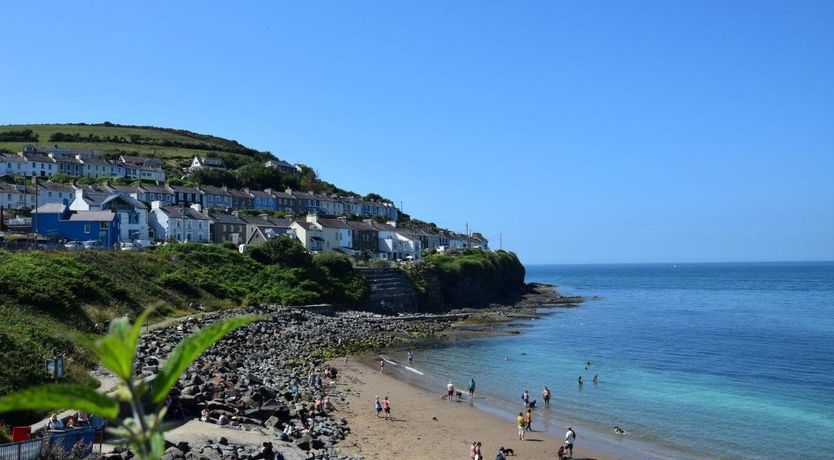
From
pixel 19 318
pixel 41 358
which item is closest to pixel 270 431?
pixel 41 358

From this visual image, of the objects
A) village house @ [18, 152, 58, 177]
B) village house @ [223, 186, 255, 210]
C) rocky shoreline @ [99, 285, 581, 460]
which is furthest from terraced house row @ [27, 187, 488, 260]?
village house @ [18, 152, 58, 177]

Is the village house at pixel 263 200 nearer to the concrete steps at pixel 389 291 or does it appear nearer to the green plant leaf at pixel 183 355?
the concrete steps at pixel 389 291

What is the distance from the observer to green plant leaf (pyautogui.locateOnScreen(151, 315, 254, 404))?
331 cm

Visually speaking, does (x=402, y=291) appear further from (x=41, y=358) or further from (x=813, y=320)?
(x=41, y=358)

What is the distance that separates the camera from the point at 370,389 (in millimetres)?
40125

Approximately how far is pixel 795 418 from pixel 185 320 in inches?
1539

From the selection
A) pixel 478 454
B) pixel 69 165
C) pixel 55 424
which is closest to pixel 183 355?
pixel 55 424

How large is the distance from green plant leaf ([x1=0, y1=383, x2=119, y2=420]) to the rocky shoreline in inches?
94.2

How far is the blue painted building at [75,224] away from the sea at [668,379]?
39.3 meters

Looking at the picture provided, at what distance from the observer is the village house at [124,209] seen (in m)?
77.7

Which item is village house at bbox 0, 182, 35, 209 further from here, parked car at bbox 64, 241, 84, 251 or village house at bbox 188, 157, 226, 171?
village house at bbox 188, 157, 226, 171

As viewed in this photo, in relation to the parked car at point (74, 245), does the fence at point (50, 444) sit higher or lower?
lower

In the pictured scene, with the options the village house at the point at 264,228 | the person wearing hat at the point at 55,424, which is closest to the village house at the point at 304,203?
the village house at the point at 264,228

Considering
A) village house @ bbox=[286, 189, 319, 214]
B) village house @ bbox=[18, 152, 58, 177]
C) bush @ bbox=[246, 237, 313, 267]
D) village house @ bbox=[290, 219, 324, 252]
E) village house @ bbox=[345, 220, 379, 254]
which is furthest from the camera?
village house @ bbox=[286, 189, 319, 214]
